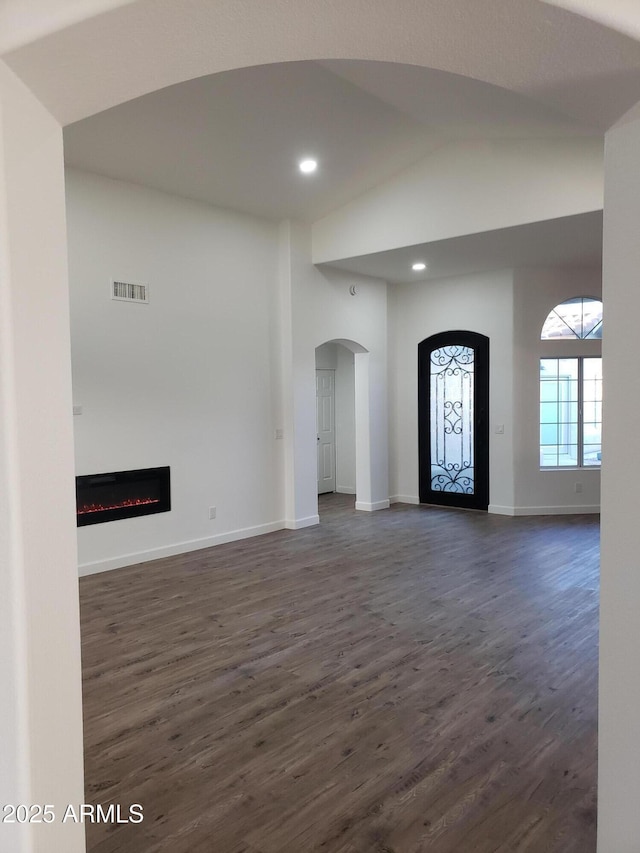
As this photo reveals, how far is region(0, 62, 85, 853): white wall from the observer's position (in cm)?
153

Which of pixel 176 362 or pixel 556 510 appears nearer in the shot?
pixel 176 362

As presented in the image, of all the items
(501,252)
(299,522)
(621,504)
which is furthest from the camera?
(299,522)

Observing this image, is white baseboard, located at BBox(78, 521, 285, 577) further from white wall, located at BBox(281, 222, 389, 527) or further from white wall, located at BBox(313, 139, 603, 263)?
white wall, located at BBox(313, 139, 603, 263)

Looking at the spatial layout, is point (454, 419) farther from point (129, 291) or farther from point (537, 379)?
point (129, 291)

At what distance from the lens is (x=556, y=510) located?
795 cm

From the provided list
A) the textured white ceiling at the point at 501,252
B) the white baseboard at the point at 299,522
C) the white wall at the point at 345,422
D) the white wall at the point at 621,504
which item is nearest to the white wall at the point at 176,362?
the white baseboard at the point at 299,522

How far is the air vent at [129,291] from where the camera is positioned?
5.59 meters

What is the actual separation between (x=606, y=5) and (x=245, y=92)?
12.3 ft

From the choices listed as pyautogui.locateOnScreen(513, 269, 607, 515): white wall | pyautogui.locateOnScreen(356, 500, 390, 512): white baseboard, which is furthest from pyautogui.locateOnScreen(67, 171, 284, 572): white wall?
pyautogui.locateOnScreen(513, 269, 607, 515): white wall

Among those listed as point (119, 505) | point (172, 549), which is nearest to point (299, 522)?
point (172, 549)

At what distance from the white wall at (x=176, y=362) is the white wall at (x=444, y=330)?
2341mm

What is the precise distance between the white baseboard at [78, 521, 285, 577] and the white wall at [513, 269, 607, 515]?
3.11 metres

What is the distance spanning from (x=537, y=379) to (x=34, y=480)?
7189 mm

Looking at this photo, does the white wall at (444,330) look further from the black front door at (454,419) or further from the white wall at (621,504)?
the white wall at (621,504)
